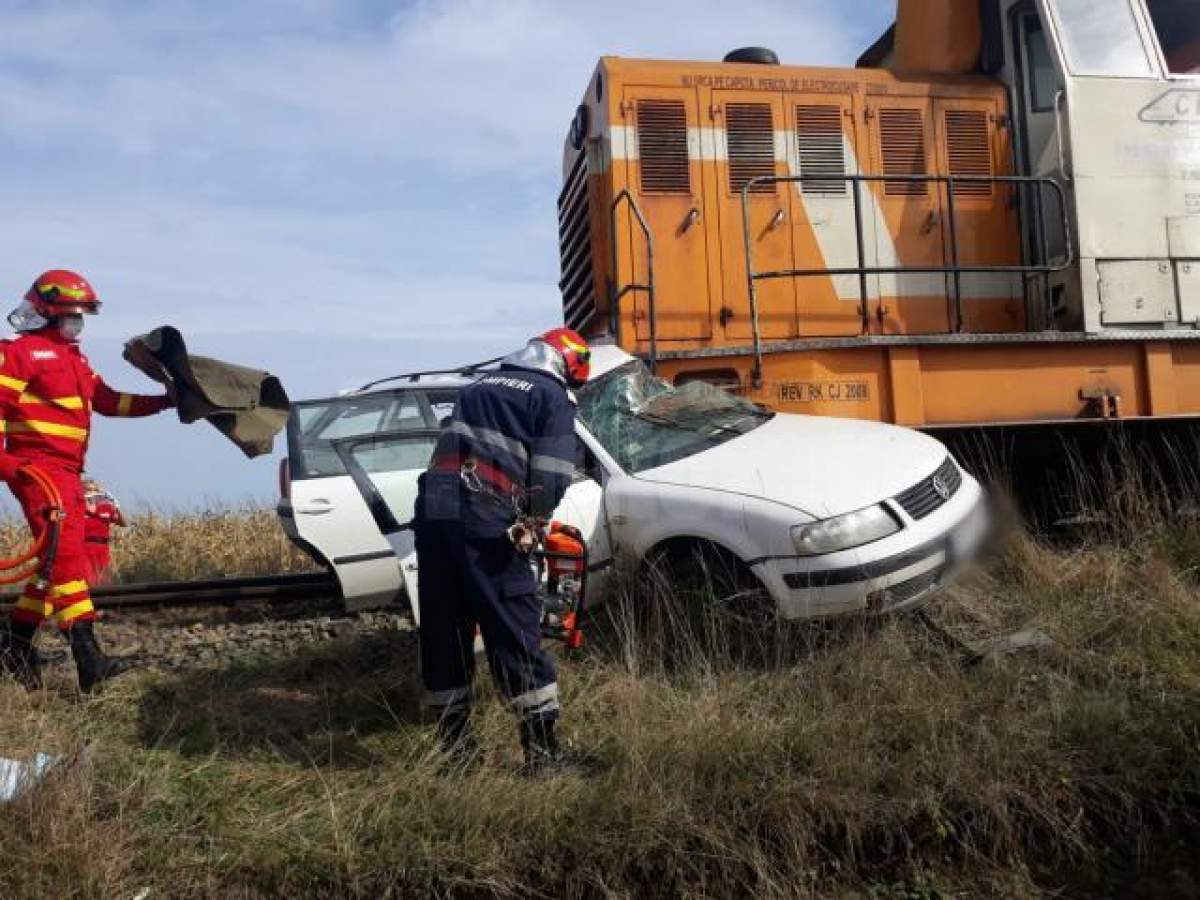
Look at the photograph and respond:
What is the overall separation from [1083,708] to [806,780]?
1176 mm

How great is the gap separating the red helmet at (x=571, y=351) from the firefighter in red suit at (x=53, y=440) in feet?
7.62

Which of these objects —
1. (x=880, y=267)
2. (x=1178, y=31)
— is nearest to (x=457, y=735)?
(x=880, y=267)

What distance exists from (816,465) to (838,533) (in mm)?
488

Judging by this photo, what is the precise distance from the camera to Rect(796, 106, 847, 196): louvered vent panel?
698cm

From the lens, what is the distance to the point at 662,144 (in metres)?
6.81

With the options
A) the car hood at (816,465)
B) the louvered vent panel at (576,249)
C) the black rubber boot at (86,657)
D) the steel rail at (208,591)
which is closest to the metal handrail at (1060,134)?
the car hood at (816,465)

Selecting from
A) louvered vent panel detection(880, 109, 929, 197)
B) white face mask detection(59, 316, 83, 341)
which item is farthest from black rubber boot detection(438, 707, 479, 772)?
louvered vent panel detection(880, 109, 929, 197)

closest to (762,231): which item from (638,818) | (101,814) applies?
(638,818)

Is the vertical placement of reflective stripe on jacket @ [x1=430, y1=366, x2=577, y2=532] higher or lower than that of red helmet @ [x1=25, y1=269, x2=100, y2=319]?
lower

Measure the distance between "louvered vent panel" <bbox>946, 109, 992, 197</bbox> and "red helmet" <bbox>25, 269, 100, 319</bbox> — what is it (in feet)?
18.3

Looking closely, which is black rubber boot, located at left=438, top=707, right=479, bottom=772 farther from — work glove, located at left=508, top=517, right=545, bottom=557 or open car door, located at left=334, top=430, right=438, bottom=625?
open car door, located at left=334, top=430, right=438, bottom=625

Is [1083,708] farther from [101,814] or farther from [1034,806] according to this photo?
[101,814]

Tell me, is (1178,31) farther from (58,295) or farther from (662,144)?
(58,295)

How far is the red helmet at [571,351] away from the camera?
13.5 ft
